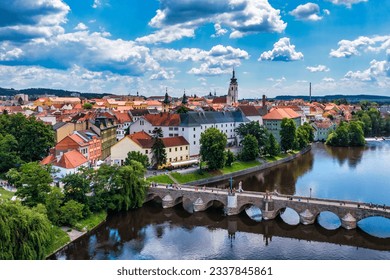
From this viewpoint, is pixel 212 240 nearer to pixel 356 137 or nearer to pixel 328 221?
pixel 328 221

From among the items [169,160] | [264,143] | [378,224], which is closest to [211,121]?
[264,143]

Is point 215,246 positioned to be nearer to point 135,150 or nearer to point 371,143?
point 135,150

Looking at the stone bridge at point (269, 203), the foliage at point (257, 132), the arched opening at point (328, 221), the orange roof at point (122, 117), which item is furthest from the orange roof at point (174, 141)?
the arched opening at point (328, 221)

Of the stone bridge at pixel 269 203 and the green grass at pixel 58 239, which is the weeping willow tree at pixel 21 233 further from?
the stone bridge at pixel 269 203

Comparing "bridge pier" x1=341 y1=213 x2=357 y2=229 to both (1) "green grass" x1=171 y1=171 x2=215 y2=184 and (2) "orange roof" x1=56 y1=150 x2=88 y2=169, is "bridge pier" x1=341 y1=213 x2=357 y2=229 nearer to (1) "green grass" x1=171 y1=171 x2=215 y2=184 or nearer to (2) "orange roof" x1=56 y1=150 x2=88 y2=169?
(1) "green grass" x1=171 y1=171 x2=215 y2=184

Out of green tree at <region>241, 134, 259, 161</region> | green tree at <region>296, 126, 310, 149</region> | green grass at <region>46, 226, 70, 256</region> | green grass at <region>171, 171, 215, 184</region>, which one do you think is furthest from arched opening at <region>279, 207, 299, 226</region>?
green tree at <region>296, 126, 310, 149</region>

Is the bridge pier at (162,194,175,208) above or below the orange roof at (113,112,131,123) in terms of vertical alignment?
below

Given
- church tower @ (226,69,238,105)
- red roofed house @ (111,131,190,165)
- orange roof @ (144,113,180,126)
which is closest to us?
red roofed house @ (111,131,190,165)
